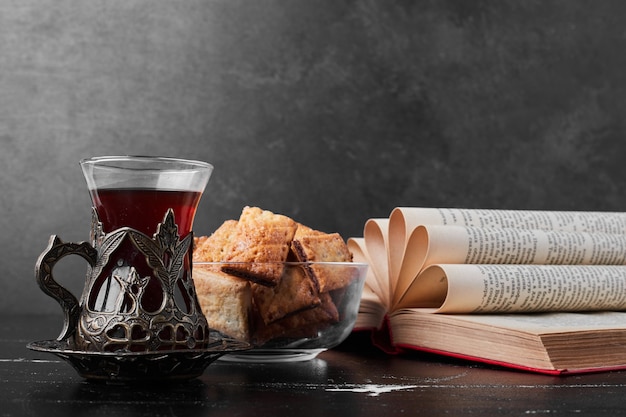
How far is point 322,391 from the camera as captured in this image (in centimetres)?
88

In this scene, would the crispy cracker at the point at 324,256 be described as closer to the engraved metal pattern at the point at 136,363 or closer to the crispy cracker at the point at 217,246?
the crispy cracker at the point at 217,246

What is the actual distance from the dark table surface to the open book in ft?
0.11

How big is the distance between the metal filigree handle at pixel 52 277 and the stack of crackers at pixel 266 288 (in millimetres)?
212

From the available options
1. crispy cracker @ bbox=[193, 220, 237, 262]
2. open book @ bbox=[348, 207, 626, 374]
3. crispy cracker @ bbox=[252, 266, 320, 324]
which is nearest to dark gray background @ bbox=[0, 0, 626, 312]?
open book @ bbox=[348, 207, 626, 374]

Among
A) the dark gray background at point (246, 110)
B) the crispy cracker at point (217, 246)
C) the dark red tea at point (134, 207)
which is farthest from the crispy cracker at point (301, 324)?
the dark gray background at point (246, 110)

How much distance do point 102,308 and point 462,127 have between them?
5.11 feet

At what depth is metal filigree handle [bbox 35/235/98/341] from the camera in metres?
0.85

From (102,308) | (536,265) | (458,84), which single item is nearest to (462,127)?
(458,84)

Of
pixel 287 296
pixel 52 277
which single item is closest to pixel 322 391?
pixel 287 296

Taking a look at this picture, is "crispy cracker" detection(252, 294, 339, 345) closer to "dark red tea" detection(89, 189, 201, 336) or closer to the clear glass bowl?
the clear glass bowl

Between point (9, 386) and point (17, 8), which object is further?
point (17, 8)

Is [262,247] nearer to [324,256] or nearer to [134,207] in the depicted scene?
[324,256]

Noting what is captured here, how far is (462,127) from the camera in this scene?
7.41 feet

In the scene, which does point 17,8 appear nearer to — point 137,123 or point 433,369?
point 137,123
